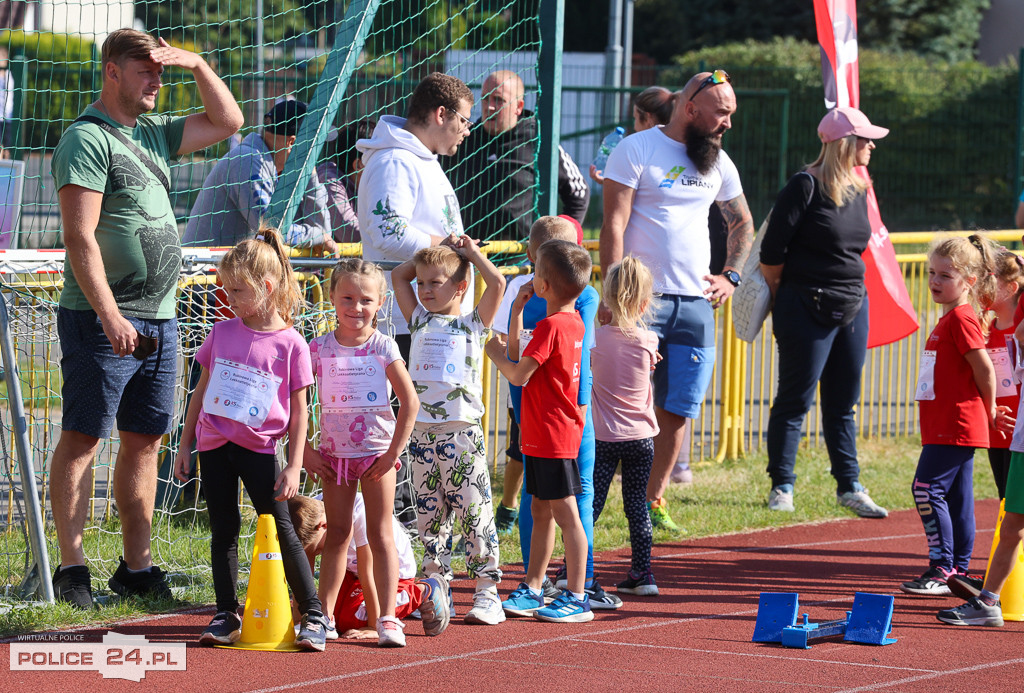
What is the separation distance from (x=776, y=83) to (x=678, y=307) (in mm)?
20904

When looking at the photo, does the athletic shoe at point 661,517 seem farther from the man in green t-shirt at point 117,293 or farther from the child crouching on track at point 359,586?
the man in green t-shirt at point 117,293

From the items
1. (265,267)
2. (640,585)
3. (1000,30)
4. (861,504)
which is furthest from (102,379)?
(1000,30)

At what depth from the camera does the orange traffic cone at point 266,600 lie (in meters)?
4.68

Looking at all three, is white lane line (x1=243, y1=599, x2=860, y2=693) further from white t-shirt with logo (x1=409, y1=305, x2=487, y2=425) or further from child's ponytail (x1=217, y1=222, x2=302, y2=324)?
child's ponytail (x1=217, y1=222, x2=302, y2=324)

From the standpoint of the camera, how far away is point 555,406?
5.16 meters

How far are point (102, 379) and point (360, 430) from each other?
3.51 ft

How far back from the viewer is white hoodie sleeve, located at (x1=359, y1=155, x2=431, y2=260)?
576 centimetres

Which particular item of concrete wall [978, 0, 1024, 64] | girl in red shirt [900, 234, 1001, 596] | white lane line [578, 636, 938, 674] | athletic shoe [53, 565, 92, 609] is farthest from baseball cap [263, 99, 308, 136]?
concrete wall [978, 0, 1024, 64]

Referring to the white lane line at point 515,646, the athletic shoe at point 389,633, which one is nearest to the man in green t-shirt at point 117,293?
the athletic shoe at point 389,633

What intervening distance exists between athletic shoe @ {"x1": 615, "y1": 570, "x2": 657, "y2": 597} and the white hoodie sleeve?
5.68ft

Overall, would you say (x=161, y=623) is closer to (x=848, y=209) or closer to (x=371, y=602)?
(x=371, y=602)

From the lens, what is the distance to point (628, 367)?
5.71m

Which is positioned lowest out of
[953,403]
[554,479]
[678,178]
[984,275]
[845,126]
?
[554,479]

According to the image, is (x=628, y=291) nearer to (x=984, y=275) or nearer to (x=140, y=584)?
(x=984, y=275)
